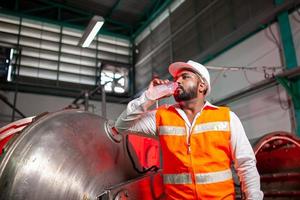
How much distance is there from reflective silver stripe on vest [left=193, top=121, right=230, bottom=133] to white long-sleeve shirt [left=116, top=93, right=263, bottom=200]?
0.04 metres

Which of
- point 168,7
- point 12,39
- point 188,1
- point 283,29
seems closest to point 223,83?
point 283,29

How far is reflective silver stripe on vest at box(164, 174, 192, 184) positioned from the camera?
164cm

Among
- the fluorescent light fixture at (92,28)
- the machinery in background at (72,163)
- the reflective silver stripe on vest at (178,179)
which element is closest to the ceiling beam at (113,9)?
the fluorescent light fixture at (92,28)

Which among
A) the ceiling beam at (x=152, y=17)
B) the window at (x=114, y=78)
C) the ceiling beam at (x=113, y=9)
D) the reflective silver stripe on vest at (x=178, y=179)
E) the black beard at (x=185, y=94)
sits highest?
the ceiling beam at (x=113, y=9)

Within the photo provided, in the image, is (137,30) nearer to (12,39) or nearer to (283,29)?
(12,39)

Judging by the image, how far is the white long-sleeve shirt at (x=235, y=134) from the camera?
65.0 inches

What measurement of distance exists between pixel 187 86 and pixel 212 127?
350 mm

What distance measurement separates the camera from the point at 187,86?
1.92m

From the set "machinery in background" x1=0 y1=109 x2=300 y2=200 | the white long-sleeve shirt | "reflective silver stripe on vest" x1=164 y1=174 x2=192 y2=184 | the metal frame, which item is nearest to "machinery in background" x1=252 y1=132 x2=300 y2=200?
the white long-sleeve shirt

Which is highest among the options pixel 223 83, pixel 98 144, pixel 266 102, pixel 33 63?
pixel 33 63

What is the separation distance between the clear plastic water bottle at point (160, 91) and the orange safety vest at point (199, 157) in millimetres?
180

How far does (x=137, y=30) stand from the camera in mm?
9859

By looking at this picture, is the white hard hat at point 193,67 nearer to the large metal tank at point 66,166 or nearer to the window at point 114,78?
the large metal tank at point 66,166

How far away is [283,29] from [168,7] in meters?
4.20
